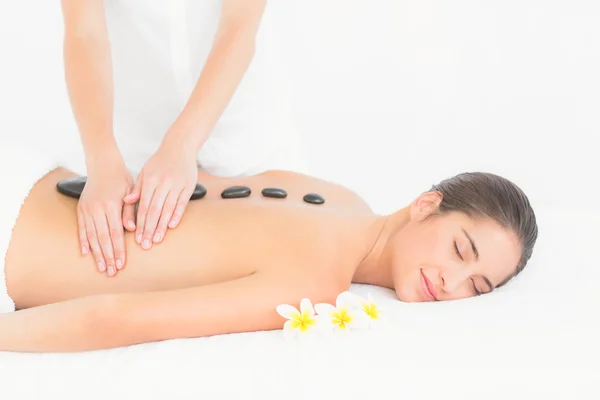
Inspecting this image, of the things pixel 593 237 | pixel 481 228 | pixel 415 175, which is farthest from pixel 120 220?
pixel 415 175

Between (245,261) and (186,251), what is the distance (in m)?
0.13

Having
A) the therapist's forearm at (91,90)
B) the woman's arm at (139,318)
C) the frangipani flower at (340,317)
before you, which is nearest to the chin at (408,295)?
the frangipani flower at (340,317)

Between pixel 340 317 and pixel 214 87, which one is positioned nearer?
pixel 340 317

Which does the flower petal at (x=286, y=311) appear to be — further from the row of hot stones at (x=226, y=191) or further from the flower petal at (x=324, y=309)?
the row of hot stones at (x=226, y=191)

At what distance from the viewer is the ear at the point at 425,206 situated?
1.95m

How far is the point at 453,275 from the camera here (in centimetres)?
181

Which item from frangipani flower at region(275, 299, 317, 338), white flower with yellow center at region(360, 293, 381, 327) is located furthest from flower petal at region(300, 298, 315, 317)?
white flower with yellow center at region(360, 293, 381, 327)

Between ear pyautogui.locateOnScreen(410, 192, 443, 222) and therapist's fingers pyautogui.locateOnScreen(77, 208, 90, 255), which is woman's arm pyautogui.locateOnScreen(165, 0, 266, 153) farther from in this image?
ear pyautogui.locateOnScreen(410, 192, 443, 222)

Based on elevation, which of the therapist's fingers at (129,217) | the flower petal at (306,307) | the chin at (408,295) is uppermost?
the therapist's fingers at (129,217)

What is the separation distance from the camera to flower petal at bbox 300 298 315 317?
5.22ft

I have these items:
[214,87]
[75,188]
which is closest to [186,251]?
[75,188]

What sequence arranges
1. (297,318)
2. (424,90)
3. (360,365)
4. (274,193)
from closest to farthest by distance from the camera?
(360,365), (297,318), (274,193), (424,90)

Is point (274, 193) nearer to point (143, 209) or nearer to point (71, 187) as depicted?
point (143, 209)

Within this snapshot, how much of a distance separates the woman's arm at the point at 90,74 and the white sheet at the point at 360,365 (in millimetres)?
544
